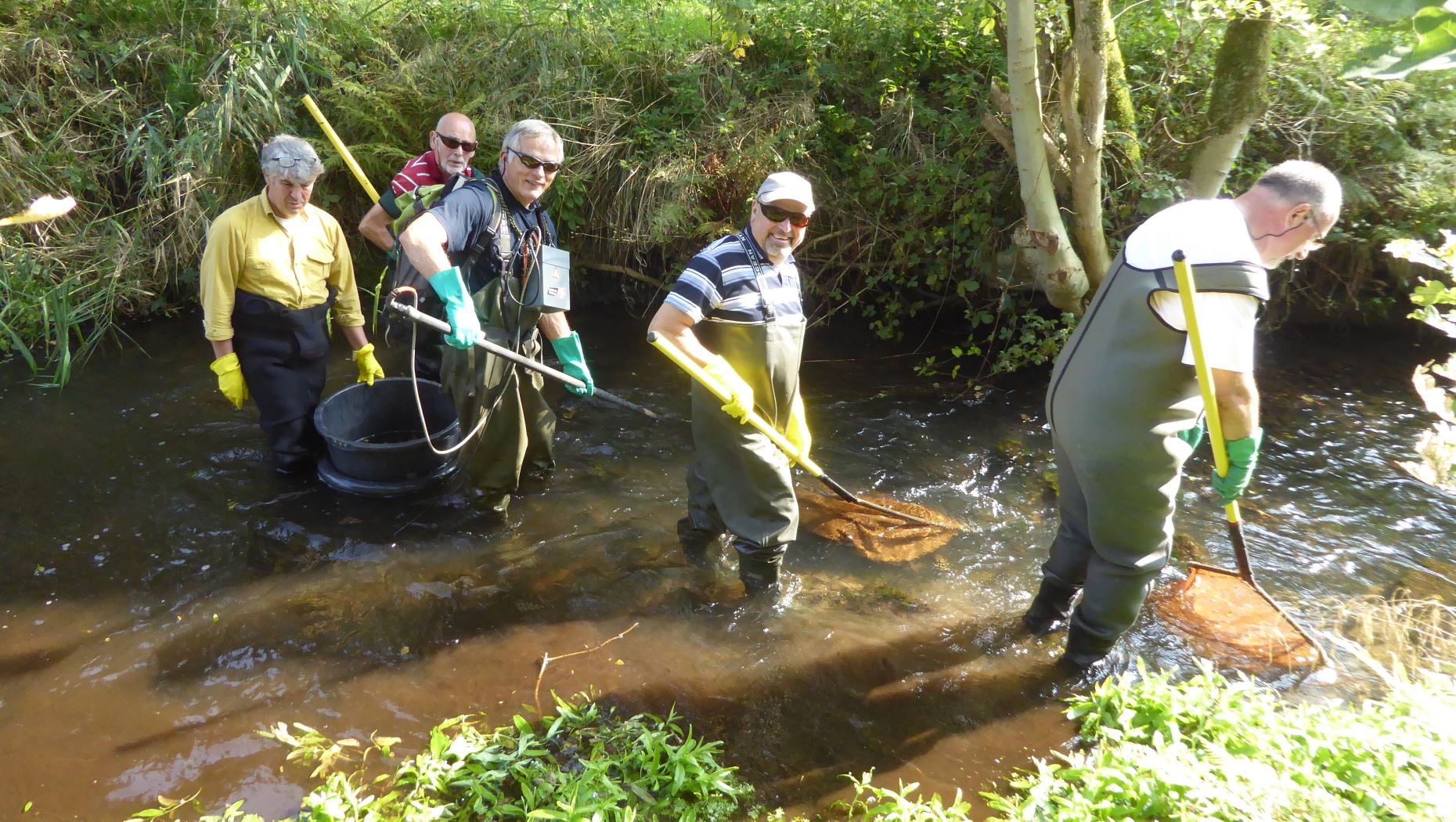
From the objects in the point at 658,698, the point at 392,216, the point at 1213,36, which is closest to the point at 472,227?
the point at 392,216

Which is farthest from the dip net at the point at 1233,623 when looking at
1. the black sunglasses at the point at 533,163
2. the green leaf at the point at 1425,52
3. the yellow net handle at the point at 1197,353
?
the black sunglasses at the point at 533,163

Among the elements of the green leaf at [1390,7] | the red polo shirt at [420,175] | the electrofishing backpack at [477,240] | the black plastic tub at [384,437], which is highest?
the green leaf at [1390,7]

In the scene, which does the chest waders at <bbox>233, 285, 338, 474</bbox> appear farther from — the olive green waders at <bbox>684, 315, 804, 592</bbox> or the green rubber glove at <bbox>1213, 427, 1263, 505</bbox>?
the green rubber glove at <bbox>1213, 427, 1263, 505</bbox>

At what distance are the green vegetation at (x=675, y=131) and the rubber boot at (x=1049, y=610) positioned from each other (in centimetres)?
250

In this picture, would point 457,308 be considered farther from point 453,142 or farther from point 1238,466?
point 1238,466

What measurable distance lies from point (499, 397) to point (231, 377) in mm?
1294

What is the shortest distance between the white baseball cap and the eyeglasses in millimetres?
21

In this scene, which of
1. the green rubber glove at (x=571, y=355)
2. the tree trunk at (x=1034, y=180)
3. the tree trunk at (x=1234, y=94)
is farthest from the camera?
the tree trunk at (x=1234, y=94)

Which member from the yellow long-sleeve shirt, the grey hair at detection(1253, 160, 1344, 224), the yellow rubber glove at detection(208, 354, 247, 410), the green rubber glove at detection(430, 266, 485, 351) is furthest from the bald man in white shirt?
the yellow rubber glove at detection(208, 354, 247, 410)

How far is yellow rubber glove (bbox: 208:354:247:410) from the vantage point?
13.2 ft

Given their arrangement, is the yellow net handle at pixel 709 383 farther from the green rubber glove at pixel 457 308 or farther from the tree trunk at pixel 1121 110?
Answer: the tree trunk at pixel 1121 110

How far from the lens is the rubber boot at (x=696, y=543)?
4.00 m

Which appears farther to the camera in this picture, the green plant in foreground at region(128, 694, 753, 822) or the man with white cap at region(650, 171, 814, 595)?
the man with white cap at region(650, 171, 814, 595)

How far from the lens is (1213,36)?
605cm
